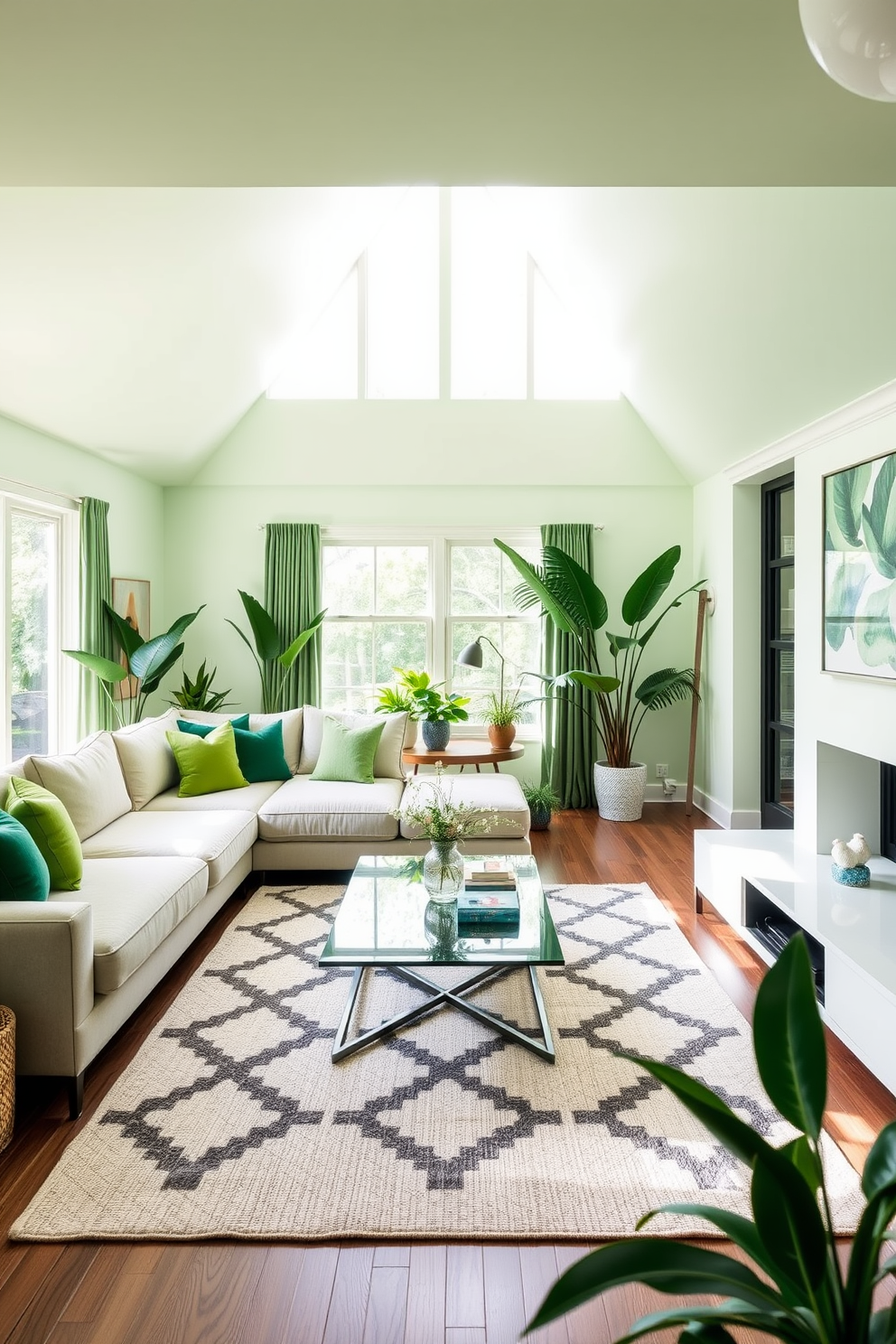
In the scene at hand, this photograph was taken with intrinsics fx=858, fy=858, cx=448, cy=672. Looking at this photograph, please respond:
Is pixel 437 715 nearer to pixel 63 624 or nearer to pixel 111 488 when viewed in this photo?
pixel 63 624

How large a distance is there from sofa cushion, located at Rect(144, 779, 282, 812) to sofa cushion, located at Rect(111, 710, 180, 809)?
0.20 ft

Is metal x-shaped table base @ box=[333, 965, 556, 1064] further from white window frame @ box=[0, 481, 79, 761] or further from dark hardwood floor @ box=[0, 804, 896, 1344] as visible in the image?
white window frame @ box=[0, 481, 79, 761]

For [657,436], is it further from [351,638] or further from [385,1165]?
[385,1165]

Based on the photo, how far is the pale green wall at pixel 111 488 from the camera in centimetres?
434

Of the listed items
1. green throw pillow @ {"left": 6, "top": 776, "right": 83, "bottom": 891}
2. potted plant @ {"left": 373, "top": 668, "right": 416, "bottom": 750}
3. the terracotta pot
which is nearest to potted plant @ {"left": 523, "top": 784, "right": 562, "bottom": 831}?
the terracotta pot

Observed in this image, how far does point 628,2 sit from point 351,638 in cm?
513

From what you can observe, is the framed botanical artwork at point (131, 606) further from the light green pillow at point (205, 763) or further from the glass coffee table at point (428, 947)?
the glass coffee table at point (428, 947)

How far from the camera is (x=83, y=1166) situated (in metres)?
2.13

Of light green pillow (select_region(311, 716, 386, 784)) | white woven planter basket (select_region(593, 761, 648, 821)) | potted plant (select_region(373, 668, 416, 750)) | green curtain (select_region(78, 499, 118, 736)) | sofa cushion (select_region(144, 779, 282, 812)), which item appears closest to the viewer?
sofa cushion (select_region(144, 779, 282, 812))

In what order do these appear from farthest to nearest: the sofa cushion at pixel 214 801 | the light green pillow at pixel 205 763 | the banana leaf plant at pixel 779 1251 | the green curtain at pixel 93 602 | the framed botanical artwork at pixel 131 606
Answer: the framed botanical artwork at pixel 131 606 → the green curtain at pixel 93 602 → the light green pillow at pixel 205 763 → the sofa cushion at pixel 214 801 → the banana leaf plant at pixel 779 1251

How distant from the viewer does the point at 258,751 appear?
16.3ft

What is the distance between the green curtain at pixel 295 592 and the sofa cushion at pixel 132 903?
115 inches

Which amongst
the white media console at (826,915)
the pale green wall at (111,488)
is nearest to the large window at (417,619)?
the pale green wall at (111,488)

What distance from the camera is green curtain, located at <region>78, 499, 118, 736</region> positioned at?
16.4 ft
